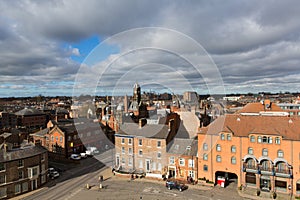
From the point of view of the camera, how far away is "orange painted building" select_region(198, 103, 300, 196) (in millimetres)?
26297

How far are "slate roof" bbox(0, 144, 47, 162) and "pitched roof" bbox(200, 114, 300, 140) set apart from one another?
79.2 feet

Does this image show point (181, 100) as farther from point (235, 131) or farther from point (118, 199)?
point (118, 199)

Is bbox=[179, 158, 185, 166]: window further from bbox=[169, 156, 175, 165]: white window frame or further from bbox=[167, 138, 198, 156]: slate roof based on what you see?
bbox=[169, 156, 175, 165]: white window frame

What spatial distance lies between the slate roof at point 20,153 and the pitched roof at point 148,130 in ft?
43.5

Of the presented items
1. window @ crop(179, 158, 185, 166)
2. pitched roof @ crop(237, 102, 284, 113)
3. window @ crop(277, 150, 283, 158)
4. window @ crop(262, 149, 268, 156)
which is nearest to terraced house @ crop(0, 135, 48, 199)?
window @ crop(179, 158, 185, 166)

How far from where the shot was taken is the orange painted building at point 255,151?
86.3 ft

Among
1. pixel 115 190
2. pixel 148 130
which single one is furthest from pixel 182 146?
pixel 115 190

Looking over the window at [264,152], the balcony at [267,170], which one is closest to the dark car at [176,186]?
the balcony at [267,170]

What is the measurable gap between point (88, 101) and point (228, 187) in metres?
68.8

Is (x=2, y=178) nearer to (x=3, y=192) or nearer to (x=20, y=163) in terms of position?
(x=3, y=192)

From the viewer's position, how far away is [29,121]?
8388 cm

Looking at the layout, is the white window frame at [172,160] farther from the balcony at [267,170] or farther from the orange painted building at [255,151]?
the balcony at [267,170]

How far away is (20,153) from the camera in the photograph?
29719 millimetres

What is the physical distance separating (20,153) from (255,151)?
31274 mm
